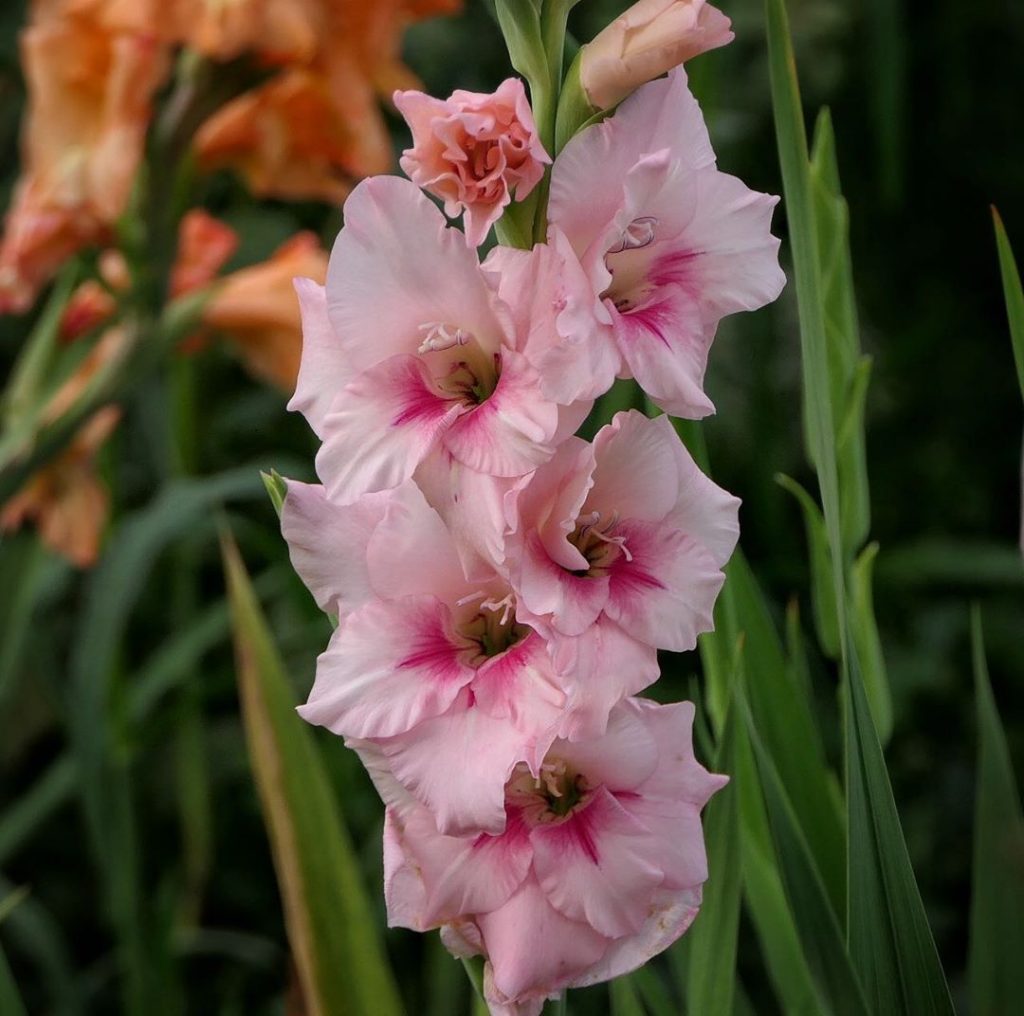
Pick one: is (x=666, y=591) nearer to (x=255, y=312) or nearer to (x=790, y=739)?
(x=790, y=739)

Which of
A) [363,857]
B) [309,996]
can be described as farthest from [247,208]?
[309,996]

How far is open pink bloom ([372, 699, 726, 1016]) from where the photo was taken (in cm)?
31

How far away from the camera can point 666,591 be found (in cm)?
31

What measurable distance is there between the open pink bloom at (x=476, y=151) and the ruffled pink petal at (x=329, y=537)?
0.07m

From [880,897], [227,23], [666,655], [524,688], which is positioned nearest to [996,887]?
[880,897]

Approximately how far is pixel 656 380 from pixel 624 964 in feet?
0.43

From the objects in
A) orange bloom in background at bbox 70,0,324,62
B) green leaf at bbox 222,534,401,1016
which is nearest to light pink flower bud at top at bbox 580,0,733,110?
green leaf at bbox 222,534,401,1016

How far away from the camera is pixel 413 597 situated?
322 mm

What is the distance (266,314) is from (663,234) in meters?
0.51

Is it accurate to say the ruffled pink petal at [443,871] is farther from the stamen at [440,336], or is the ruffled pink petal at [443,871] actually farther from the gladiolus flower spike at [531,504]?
the stamen at [440,336]

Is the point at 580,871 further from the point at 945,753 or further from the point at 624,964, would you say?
the point at 945,753

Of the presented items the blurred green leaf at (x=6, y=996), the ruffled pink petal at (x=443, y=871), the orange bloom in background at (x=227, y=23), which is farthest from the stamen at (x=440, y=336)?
the orange bloom in background at (x=227, y=23)

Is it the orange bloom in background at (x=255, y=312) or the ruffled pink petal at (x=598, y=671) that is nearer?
the ruffled pink petal at (x=598, y=671)

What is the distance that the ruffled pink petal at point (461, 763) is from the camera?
11.6 inches
